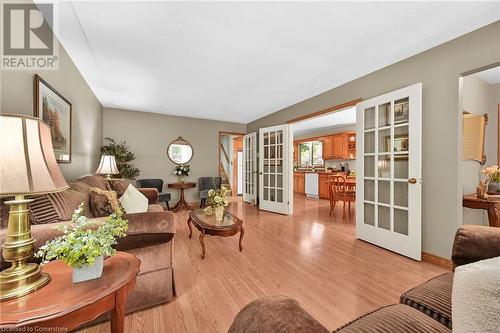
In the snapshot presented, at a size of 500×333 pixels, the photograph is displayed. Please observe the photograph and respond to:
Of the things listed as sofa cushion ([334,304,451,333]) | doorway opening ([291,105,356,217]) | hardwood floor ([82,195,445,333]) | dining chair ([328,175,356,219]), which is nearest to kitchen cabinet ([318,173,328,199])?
doorway opening ([291,105,356,217])

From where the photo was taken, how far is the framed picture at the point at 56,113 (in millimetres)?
1766

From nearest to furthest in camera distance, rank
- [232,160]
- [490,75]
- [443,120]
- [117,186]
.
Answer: [443,120] < [490,75] < [117,186] < [232,160]

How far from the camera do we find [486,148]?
9.75 feet

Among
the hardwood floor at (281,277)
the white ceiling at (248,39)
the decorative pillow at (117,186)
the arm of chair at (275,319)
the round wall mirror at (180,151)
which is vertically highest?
the white ceiling at (248,39)

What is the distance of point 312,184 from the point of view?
23.6 feet

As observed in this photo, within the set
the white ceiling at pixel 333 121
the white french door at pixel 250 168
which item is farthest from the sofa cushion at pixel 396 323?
the white french door at pixel 250 168

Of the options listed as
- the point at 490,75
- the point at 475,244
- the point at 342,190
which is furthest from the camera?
the point at 342,190

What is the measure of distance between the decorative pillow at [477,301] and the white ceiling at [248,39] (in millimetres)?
2005

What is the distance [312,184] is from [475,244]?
20.0 feet

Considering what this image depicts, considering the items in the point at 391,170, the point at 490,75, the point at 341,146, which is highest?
the point at 490,75

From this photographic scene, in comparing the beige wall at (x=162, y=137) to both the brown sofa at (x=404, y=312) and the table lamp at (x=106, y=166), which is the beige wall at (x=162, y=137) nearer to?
the table lamp at (x=106, y=166)

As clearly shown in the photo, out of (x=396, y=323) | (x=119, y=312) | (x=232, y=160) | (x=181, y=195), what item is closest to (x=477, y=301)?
(x=396, y=323)

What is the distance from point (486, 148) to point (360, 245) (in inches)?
91.8

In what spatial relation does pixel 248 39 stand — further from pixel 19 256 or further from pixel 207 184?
pixel 207 184
